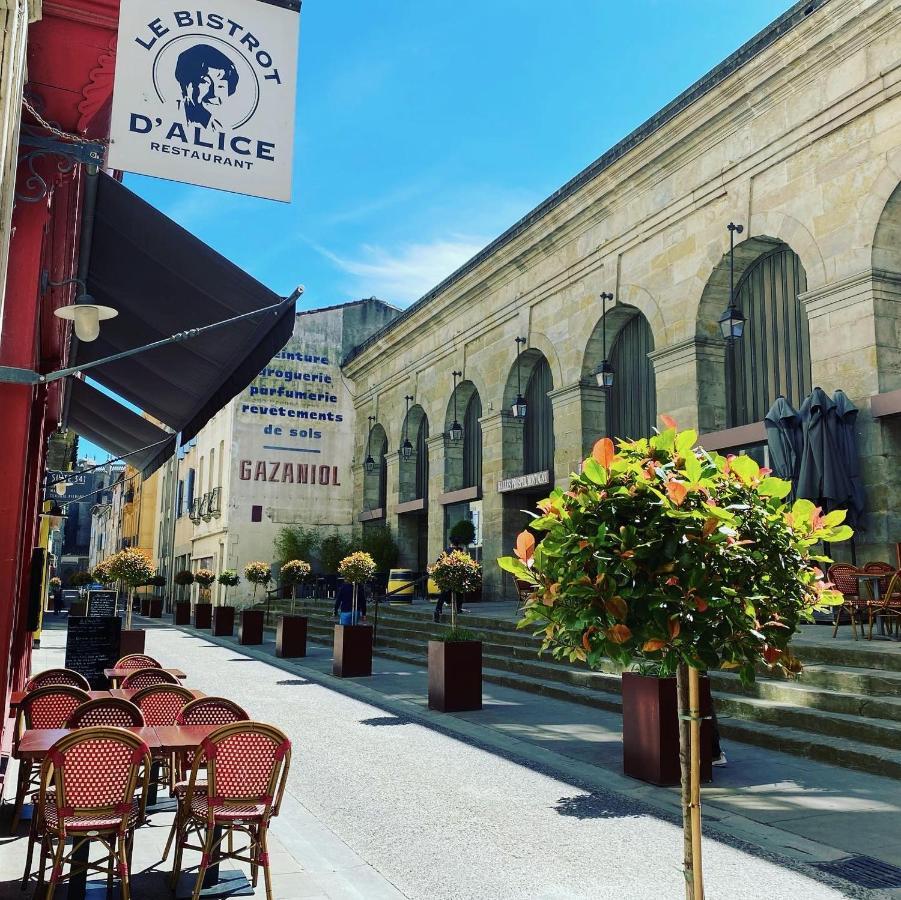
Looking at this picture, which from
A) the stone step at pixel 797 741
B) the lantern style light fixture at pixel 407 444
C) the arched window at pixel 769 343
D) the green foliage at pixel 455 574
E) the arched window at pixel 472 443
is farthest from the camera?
the lantern style light fixture at pixel 407 444

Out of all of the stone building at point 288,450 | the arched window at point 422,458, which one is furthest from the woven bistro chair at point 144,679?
the stone building at point 288,450

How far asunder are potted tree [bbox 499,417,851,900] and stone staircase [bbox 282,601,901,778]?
4865 mm

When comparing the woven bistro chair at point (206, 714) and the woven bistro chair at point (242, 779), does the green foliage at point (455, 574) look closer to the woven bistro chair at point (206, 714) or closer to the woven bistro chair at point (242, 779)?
the woven bistro chair at point (206, 714)

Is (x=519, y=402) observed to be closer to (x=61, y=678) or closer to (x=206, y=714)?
(x=61, y=678)

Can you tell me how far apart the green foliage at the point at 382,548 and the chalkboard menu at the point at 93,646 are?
17434mm

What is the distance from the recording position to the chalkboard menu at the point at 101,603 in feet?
35.9

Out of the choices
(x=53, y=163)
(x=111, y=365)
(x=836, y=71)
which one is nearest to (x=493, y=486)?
(x=836, y=71)

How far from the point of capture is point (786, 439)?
1245cm

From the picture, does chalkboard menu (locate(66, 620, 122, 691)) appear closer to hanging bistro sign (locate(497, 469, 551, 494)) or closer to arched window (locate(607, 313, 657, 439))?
arched window (locate(607, 313, 657, 439))

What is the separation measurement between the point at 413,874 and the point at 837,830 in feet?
9.50

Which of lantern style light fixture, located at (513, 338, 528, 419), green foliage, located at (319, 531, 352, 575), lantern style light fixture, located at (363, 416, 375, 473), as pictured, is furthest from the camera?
lantern style light fixture, located at (363, 416, 375, 473)

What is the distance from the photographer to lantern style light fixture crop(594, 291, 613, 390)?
17.6 m

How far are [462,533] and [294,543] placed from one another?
11.8 metres

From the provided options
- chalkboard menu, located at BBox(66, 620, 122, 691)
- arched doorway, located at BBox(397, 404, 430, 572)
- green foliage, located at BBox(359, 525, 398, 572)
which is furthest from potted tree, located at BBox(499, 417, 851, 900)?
arched doorway, located at BBox(397, 404, 430, 572)
